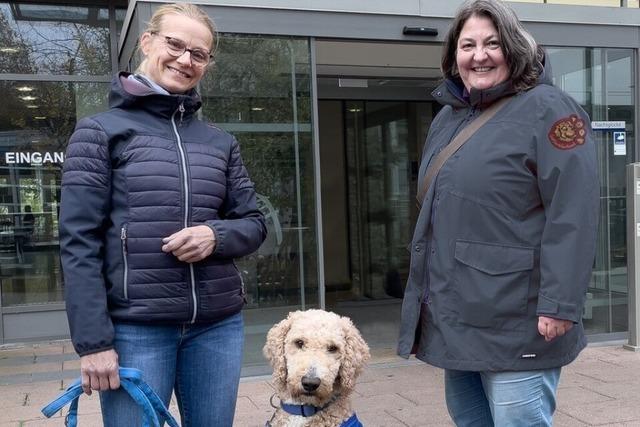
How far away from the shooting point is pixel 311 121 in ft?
18.6

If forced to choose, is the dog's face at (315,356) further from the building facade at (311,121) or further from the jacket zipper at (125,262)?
the building facade at (311,121)

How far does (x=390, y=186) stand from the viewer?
1022 centimetres

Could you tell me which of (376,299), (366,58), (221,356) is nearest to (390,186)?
(376,299)

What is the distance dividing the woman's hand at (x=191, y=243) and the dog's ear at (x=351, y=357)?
708 millimetres

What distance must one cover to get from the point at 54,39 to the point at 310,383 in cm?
661

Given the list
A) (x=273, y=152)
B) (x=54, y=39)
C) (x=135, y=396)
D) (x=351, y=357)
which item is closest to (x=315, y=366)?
(x=351, y=357)

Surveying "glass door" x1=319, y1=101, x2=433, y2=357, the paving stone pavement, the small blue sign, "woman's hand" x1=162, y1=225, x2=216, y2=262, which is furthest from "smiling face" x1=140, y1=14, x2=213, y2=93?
"glass door" x1=319, y1=101, x2=433, y2=357

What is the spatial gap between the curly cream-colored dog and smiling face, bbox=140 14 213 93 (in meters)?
1.04

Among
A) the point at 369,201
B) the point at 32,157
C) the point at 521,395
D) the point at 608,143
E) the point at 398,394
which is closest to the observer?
the point at 521,395

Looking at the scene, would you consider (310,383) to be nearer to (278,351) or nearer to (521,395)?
(278,351)

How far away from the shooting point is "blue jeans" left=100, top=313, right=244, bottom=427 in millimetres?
2096

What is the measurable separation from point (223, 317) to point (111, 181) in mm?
625

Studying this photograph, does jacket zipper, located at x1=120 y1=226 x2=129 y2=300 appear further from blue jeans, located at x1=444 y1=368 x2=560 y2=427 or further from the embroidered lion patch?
the embroidered lion patch

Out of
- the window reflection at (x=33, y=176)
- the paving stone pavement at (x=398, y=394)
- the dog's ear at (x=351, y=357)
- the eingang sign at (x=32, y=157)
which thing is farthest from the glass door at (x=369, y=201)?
the dog's ear at (x=351, y=357)
